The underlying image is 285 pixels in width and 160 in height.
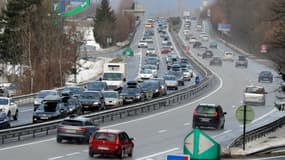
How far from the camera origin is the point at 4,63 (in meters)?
87.2

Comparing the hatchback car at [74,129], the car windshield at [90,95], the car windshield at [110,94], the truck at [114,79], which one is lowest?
the truck at [114,79]

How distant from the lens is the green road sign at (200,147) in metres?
13.1

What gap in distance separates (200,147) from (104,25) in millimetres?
141067

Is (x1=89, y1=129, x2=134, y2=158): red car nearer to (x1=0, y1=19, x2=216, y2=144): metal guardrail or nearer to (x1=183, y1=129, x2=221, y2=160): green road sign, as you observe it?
(x1=0, y1=19, x2=216, y2=144): metal guardrail

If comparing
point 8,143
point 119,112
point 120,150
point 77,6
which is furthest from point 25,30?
point 120,150

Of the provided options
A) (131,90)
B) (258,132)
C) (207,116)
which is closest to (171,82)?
(131,90)

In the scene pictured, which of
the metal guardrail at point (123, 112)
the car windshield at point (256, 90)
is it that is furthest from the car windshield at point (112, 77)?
the car windshield at point (256, 90)

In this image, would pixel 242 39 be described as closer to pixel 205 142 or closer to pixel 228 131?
pixel 228 131

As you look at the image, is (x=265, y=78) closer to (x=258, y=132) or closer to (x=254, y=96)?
(x=254, y=96)

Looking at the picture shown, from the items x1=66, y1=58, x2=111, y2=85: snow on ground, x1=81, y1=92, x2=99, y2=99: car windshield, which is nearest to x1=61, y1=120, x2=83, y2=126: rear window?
x1=81, y1=92, x2=99, y2=99: car windshield

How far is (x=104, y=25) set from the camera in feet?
504

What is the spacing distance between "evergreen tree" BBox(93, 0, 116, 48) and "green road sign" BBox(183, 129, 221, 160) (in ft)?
447

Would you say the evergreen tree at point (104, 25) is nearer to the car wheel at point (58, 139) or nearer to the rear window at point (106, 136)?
the car wheel at point (58, 139)

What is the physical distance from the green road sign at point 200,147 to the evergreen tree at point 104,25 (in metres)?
136
